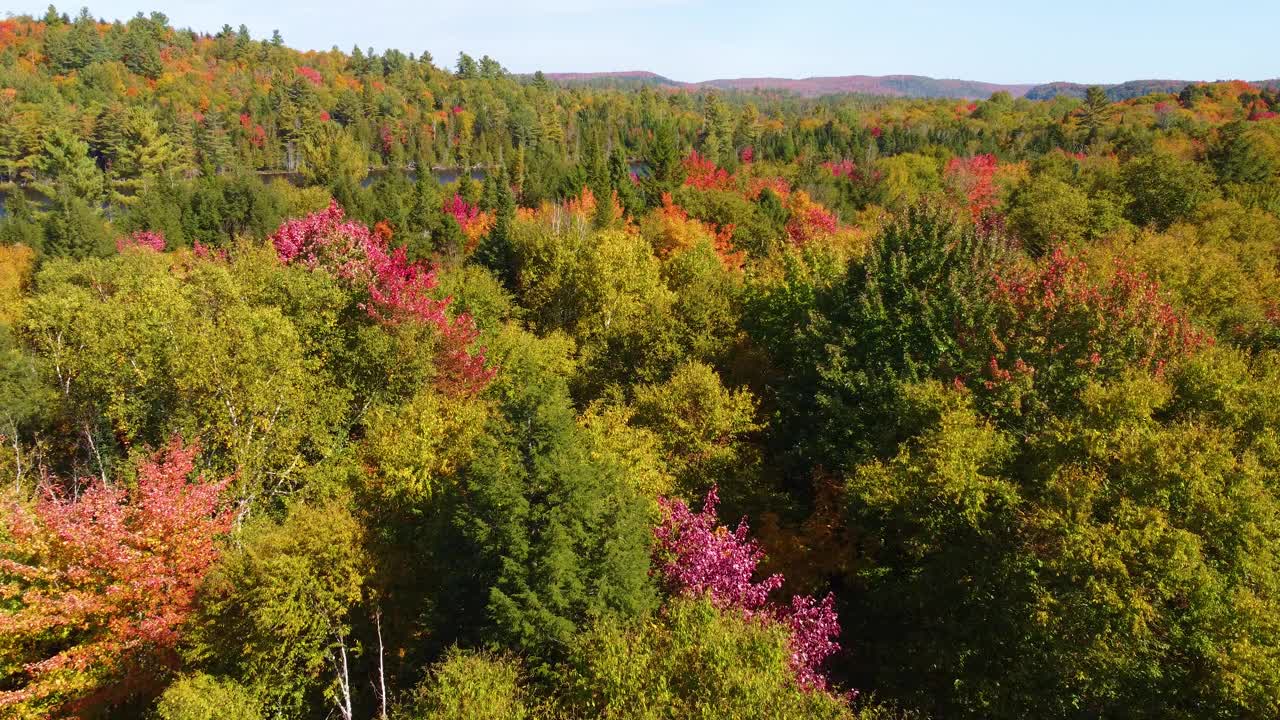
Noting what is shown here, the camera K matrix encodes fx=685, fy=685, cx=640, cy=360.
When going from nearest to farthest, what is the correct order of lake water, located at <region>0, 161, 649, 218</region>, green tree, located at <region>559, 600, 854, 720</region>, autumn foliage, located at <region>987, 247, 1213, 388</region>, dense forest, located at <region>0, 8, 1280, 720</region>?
green tree, located at <region>559, 600, 854, 720</region>
dense forest, located at <region>0, 8, 1280, 720</region>
autumn foliage, located at <region>987, 247, 1213, 388</region>
lake water, located at <region>0, 161, 649, 218</region>

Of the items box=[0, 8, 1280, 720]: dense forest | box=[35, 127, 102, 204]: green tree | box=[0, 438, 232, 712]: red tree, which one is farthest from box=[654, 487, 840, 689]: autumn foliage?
box=[35, 127, 102, 204]: green tree

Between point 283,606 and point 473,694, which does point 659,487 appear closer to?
point 473,694

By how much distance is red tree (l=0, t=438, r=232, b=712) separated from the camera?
54.3ft

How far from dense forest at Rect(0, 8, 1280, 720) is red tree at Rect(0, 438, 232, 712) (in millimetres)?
107

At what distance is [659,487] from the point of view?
2058 centimetres

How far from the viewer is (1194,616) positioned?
1327cm

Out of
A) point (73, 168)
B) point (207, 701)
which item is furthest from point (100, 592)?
point (73, 168)

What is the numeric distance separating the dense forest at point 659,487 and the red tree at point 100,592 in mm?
107

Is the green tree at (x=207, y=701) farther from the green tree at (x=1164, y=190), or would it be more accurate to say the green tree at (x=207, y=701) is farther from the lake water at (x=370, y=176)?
the lake water at (x=370, y=176)

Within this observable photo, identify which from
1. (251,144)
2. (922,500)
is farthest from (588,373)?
(251,144)

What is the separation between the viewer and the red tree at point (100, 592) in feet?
54.3

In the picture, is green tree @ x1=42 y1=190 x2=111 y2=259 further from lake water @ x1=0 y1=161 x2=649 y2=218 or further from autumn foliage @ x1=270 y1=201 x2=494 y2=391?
lake water @ x1=0 y1=161 x2=649 y2=218

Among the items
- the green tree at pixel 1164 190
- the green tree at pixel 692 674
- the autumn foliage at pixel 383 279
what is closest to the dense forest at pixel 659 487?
the green tree at pixel 692 674

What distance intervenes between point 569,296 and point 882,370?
21.8 metres
